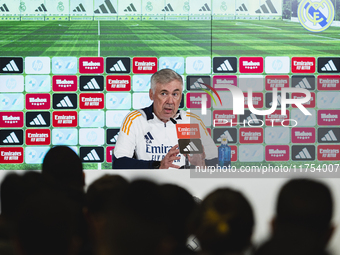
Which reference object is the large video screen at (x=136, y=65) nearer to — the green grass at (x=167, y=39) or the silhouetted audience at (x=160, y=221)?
the green grass at (x=167, y=39)

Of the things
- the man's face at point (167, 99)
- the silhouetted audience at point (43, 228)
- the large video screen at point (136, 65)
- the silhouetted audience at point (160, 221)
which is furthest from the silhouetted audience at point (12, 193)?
the large video screen at point (136, 65)

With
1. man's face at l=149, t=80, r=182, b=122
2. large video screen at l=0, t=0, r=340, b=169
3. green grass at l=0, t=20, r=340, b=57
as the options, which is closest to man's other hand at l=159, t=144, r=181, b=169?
man's face at l=149, t=80, r=182, b=122

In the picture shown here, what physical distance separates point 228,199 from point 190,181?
135cm

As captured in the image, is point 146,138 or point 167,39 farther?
point 167,39

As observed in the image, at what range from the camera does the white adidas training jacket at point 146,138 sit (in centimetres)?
318

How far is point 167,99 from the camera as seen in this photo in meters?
3.31

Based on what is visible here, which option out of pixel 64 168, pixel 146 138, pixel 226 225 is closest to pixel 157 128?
pixel 146 138

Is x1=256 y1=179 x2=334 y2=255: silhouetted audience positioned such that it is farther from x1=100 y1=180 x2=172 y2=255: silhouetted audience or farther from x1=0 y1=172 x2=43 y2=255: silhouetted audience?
x1=0 y1=172 x2=43 y2=255: silhouetted audience

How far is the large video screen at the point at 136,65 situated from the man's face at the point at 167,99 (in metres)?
0.41

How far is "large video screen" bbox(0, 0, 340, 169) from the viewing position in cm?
376

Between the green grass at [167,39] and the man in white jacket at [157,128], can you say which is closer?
the man in white jacket at [157,128]

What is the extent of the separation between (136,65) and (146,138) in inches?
34.0

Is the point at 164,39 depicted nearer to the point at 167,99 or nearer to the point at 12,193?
the point at 167,99

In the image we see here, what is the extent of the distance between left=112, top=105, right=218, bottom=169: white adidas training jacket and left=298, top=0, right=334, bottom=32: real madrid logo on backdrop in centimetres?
154
